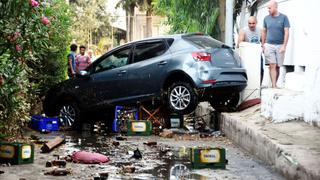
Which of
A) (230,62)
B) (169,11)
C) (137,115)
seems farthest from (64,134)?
(169,11)

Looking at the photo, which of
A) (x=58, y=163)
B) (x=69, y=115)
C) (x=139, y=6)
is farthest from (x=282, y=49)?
(x=139, y=6)

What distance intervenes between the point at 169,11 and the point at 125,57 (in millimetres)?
8510

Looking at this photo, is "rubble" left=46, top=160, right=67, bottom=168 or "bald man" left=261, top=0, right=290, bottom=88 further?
"bald man" left=261, top=0, right=290, bottom=88

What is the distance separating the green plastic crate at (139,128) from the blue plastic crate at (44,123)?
1884mm

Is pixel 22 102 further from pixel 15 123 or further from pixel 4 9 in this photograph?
pixel 4 9

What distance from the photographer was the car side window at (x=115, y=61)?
13203mm

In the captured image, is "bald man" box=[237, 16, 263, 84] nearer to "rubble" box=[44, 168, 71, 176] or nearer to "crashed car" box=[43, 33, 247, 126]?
"crashed car" box=[43, 33, 247, 126]

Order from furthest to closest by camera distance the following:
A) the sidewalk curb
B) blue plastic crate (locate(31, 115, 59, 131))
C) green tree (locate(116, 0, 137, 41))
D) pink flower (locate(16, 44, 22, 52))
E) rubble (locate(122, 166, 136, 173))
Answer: green tree (locate(116, 0, 137, 41)) < blue plastic crate (locate(31, 115, 59, 131)) < pink flower (locate(16, 44, 22, 52)) < rubble (locate(122, 166, 136, 173)) < the sidewalk curb

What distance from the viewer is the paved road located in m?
7.36

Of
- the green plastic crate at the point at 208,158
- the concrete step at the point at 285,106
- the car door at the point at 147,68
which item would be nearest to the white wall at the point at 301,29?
the concrete step at the point at 285,106

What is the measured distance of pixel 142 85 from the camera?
41.6ft

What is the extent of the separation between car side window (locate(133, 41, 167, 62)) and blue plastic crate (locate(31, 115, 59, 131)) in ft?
7.35

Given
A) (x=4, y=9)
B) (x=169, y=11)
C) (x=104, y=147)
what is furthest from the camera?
(x=169, y=11)

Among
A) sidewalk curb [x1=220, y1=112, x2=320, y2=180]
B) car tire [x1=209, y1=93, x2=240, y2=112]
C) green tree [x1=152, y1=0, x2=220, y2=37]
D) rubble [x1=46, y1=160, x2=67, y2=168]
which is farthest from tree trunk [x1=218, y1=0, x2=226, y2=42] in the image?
rubble [x1=46, y1=160, x2=67, y2=168]
